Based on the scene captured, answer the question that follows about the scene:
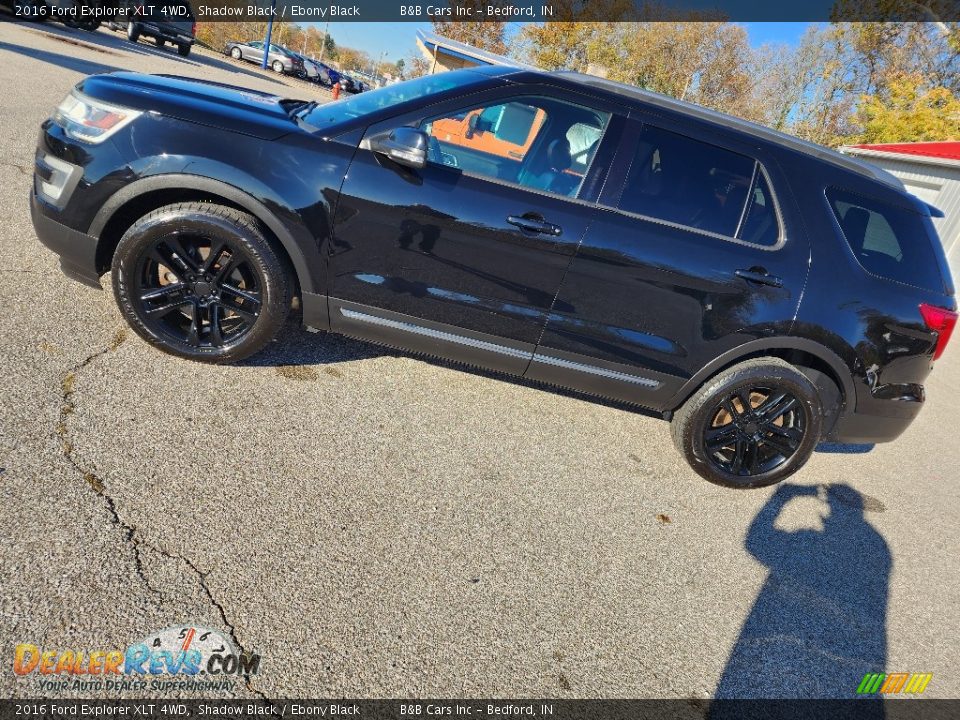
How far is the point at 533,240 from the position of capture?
118 inches

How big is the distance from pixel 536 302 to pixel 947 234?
52.7ft

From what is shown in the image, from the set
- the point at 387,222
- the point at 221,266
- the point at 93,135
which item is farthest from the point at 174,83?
the point at 387,222

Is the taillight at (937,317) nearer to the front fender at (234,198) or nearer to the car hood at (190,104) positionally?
the front fender at (234,198)

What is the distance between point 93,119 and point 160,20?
24.7m

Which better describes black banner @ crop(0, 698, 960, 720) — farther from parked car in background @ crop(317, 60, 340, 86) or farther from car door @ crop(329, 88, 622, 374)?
parked car in background @ crop(317, 60, 340, 86)

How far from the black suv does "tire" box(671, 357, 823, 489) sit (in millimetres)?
13

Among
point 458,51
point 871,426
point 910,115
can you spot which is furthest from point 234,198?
point 910,115

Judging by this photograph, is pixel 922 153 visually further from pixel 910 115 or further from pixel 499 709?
pixel 499 709

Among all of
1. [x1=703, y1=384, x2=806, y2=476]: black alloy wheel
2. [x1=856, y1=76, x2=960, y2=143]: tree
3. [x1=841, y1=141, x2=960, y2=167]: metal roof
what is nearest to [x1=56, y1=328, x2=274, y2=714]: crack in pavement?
[x1=703, y1=384, x2=806, y2=476]: black alloy wheel

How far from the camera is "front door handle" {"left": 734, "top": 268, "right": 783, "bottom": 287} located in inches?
124

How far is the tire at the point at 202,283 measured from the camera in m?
2.95

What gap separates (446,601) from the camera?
7.44 feet

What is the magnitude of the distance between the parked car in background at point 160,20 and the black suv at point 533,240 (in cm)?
2392

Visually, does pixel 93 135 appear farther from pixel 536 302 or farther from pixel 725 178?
pixel 725 178
